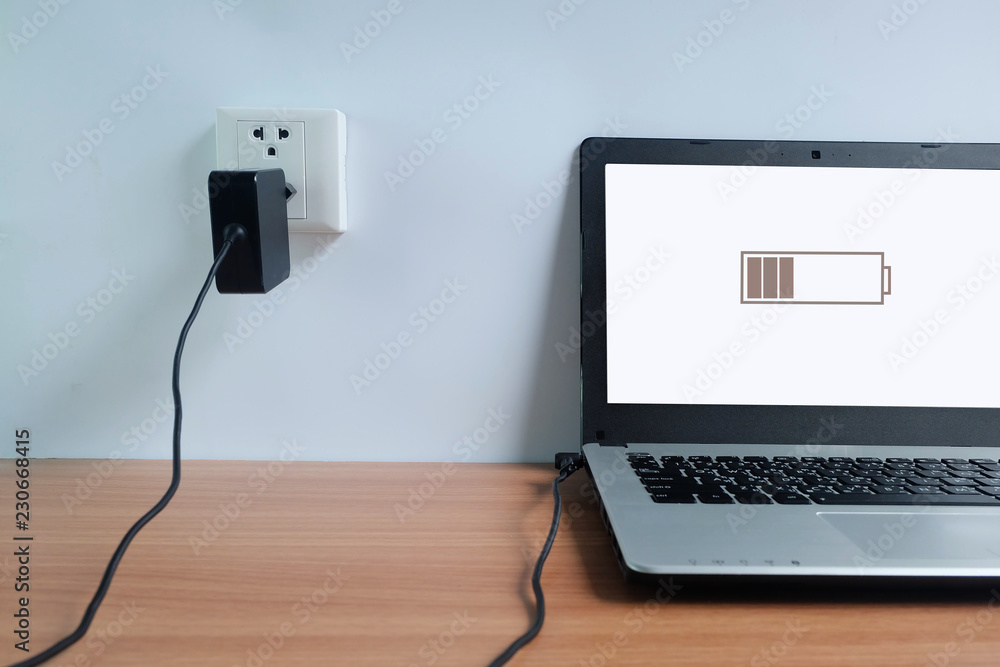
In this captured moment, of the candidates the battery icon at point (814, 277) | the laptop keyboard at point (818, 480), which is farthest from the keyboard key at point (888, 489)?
the battery icon at point (814, 277)

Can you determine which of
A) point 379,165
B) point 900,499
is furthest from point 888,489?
point 379,165

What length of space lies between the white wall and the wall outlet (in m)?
0.03

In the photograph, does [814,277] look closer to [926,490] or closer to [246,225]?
[926,490]

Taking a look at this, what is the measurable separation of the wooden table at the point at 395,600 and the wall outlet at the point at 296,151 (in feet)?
1.05

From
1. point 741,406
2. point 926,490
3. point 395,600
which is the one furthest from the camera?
point 741,406

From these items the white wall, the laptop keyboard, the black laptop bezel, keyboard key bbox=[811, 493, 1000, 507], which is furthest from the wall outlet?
keyboard key bbox=[811, 493, 1000, 507]

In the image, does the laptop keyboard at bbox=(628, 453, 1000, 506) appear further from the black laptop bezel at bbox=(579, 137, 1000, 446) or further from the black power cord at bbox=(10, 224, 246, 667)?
the black power cord at bbox=(10, 224, 246, 667)

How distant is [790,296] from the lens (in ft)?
2.25

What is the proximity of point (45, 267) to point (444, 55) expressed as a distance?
53cm

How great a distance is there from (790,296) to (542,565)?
1.41ft

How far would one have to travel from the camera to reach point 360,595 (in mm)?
428

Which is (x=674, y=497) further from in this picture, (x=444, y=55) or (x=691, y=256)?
(x=444, y=55)

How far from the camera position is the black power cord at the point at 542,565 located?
36 cm

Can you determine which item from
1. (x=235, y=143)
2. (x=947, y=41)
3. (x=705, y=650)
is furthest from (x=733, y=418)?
(x=235, y=143)
